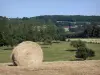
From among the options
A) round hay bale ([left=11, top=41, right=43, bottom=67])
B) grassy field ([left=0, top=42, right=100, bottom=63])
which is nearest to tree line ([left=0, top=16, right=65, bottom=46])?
grassy field ([left=0, top=42, right=100, bottom=63])

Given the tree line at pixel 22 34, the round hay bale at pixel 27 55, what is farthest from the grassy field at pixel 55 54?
the round hay bale at pixel 27 55

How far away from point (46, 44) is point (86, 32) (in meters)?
60.3

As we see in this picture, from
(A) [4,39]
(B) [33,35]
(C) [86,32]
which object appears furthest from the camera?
(C) [86,32]

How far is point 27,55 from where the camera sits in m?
20.6

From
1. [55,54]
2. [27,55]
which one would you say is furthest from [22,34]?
[27,55]

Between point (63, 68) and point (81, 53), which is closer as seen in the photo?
point (63, 68)

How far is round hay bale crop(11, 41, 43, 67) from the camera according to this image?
794 inches

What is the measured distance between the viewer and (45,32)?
112688 millimetres

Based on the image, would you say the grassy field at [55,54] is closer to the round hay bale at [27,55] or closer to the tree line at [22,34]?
the tree line at [22,34]

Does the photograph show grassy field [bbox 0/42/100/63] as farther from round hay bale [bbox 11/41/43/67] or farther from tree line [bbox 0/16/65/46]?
round hay bale [bbox 11/41/43/67]

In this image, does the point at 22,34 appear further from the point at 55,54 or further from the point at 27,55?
the point at 27,55

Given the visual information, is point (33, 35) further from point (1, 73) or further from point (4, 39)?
point (1, 73)

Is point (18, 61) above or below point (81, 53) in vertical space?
above

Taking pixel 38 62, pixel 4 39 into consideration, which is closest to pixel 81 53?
pixel 38 62
